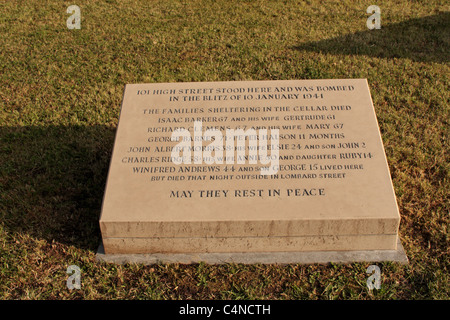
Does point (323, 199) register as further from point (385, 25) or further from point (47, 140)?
point (385, 25)

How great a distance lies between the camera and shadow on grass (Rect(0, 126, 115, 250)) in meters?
3.93

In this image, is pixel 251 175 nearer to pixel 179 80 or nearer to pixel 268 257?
pixel 268 257

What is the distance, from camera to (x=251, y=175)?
341cm

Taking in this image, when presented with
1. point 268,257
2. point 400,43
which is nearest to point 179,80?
point 268,257

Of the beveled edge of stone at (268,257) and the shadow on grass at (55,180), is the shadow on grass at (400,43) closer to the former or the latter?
the shadow on grass at (55,180)

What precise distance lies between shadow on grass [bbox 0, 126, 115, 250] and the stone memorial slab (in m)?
0.66

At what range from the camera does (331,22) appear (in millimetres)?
7480

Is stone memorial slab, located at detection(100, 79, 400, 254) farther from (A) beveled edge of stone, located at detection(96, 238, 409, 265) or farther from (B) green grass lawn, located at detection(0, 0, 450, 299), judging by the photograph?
(B) green grass lawn, located at detection(0, 0, 450, 299)

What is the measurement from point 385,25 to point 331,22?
0.88 m

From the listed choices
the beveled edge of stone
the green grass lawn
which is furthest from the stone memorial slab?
the green grass lawn

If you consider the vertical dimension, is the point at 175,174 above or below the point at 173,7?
above

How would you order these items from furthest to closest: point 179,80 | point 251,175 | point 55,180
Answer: point 179,80 < point 55,180 < point 251,175

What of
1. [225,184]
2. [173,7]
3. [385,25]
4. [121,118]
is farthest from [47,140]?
[385,25]

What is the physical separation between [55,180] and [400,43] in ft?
17.5
